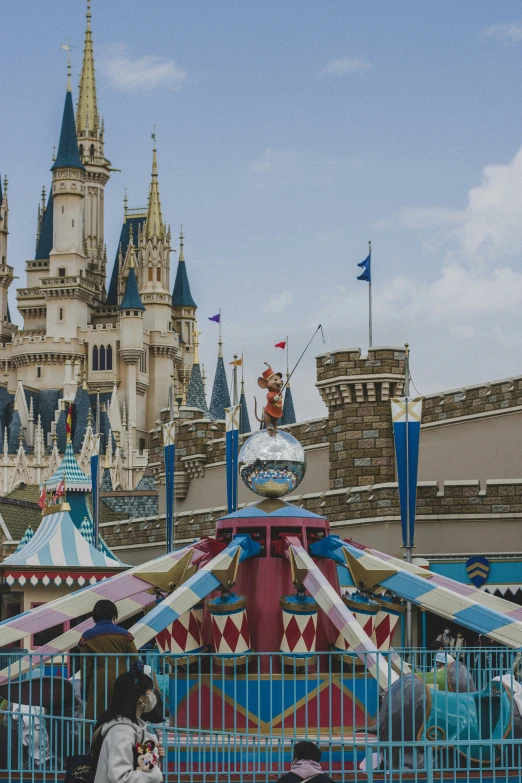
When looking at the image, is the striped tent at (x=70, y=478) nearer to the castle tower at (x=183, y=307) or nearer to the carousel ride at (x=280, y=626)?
Answer: the carousel ride at (x=280, y=626)

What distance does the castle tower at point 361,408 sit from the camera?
2931 cm

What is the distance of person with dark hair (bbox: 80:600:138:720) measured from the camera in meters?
9.57

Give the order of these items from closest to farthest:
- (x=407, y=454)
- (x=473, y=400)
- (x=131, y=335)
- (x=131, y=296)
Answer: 1. (x=407, y=454)
2. (x=473, y=400)
3. (x=131, y=335)
4. (x=131, y=296)

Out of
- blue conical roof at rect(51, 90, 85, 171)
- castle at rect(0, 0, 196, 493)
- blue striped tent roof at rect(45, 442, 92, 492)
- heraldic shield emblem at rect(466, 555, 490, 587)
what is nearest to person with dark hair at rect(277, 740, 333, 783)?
heraldic shield emblem at rect(466, 555, 490, 587)

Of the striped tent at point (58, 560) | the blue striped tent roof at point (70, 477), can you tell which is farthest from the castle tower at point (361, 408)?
the striped tent at point (58, 560)

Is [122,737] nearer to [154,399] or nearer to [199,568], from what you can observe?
[199,568]

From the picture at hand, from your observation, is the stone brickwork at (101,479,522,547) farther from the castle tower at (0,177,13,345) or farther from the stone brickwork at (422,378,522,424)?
the castle tower at (0,177,13,345)

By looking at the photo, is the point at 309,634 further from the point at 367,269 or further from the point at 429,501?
the point at 367,269

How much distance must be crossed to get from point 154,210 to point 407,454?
10109cm

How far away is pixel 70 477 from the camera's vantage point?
30891 millimetres

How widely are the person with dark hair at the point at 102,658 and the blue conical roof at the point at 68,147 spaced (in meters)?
107

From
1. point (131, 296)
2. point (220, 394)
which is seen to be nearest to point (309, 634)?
point (220, 394)

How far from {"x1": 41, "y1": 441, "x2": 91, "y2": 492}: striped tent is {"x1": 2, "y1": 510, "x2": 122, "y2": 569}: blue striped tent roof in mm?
3851

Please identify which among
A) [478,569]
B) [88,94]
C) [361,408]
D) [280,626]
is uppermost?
[88,94]
